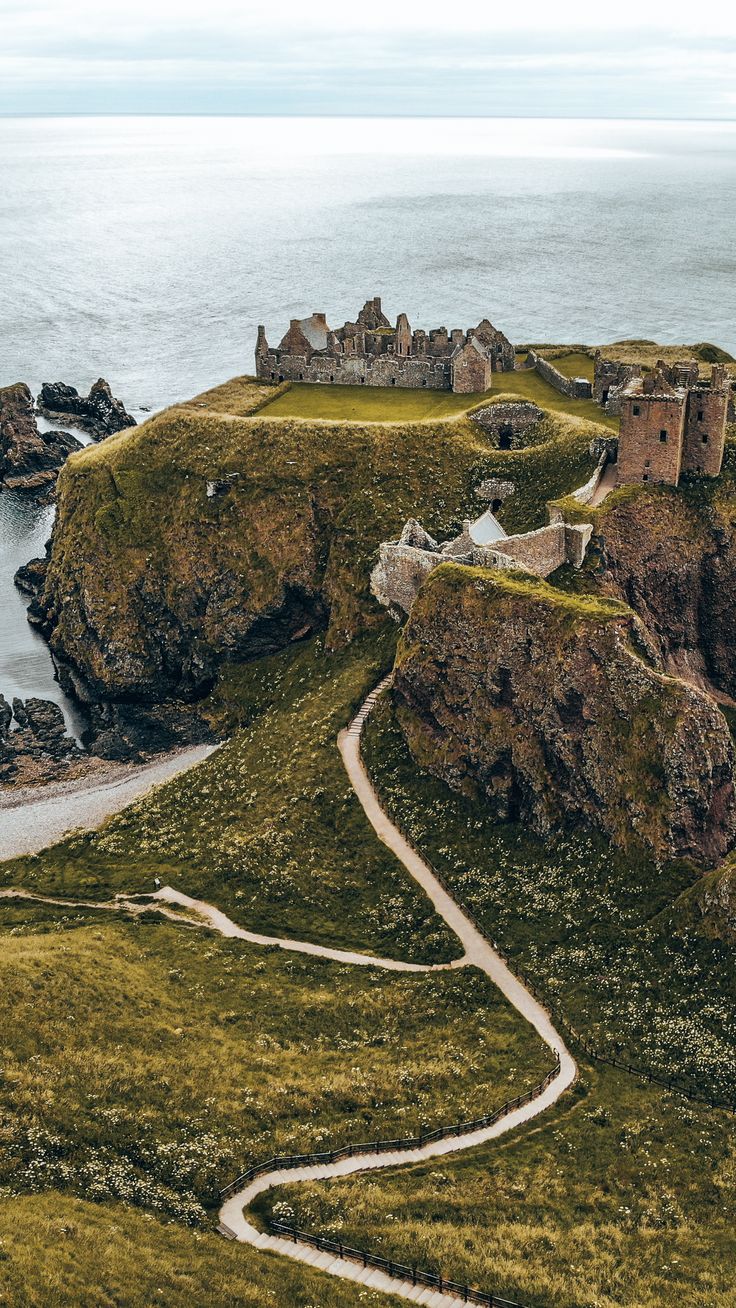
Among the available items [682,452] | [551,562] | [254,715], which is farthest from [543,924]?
[682,452]

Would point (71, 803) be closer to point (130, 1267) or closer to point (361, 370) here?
point (130, 1267)

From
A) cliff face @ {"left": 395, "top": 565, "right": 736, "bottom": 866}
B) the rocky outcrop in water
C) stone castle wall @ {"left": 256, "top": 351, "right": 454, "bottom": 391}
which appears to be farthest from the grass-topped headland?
the rocky outcrop in water

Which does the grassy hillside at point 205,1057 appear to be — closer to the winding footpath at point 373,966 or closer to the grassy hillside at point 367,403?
the winding footpath at point 373,966

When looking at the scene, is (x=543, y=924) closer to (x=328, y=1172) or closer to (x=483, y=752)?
(x=483, y=752)

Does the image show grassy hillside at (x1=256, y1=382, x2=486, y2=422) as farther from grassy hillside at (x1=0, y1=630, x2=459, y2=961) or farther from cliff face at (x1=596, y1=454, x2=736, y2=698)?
grassy hillside at (x1=0, y1=630, x2=459, y2=961)

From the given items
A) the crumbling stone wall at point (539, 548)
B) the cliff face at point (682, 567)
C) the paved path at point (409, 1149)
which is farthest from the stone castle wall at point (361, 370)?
the paved path at point (409, 1149)

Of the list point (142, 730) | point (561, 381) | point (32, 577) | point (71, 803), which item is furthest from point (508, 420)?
point (32, 577)
